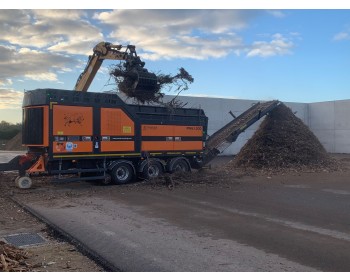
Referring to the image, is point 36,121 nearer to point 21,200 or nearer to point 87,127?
point 87,127

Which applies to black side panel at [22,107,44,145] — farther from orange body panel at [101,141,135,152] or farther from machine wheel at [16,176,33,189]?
orange body panel at [101,141,135,152]

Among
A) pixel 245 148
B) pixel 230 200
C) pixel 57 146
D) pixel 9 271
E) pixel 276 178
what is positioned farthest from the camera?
pixel 245 148

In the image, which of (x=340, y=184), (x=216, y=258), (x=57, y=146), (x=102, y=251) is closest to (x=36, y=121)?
(x=57, y=146)

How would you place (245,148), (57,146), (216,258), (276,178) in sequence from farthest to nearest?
(245,148) → (276,178) → (57,146) → (216,258)

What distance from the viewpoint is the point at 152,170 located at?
1662cm

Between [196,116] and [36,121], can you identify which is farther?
[196,116]

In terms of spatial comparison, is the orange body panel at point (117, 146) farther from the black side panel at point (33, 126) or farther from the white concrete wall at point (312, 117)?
the white concrete wall at point (312, 117)

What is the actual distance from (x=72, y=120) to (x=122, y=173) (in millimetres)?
2920

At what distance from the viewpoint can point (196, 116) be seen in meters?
18.0

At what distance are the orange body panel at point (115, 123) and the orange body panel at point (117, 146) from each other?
296 mm

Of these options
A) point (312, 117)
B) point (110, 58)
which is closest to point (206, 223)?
point (110, 58)

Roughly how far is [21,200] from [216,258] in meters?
7.57

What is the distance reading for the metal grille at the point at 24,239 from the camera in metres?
7.33

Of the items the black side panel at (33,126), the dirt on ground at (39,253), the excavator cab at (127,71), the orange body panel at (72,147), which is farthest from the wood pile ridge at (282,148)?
the dirt on ground at (39,253)
